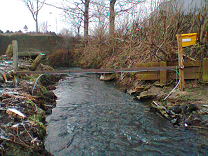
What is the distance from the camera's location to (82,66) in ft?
48.6

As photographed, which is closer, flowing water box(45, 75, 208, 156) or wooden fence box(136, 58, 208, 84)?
flowing water box(45, 75, 208, 156)

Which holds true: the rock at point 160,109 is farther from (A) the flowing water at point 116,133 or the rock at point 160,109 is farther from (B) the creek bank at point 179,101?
(A) the flowing water at point 116,133

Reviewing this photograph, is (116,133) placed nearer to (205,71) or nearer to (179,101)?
(179,101)

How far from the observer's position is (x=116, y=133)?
3.20 m

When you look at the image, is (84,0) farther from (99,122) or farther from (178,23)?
(99,122)

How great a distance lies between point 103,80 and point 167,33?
4.35 meters

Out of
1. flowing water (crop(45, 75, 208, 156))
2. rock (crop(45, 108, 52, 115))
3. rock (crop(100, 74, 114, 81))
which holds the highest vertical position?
rock (crop(100, 74, 114, 81))

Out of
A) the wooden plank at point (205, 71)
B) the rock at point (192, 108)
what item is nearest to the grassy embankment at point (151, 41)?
the wooden plank at point (205, 71)

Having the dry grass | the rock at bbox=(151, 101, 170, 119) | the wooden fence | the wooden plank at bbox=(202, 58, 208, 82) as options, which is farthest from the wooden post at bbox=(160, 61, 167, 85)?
the rock at bbox=(151, 101, 170, 119)

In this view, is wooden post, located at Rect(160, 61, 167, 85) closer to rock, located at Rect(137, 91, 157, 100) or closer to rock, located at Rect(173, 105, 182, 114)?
rock, located at Rect(137, 91, 157, 100)

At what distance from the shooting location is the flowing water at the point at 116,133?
8.68 ft

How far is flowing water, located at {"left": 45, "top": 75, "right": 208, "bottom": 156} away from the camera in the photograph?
2.64m

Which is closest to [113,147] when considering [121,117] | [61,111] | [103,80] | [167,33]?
[121,117]

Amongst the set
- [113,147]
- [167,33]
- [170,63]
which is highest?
[167,33]
